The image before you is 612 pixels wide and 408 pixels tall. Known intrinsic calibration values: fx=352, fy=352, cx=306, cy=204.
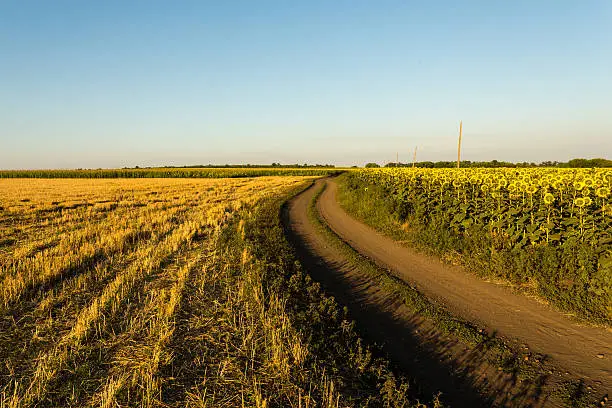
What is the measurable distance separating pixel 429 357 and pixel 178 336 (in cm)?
351

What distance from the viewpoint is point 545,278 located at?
7098 mm

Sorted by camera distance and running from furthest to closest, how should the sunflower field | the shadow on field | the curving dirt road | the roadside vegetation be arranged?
the sunflower field, the curving dirt road, the shadow on field, the roadside vegetation

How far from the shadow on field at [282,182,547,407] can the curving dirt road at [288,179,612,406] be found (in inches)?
6.3

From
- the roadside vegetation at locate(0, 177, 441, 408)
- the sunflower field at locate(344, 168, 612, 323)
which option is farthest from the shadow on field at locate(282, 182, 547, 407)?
the sunflower field at locate(344, 168, 612, 323)

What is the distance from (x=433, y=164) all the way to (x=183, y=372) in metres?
89.1

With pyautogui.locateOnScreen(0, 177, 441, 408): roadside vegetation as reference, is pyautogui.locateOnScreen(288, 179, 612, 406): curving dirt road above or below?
below

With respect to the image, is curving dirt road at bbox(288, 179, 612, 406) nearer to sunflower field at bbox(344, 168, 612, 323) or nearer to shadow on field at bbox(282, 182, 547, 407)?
shadow on field at bbox(282, 182, 547, 407)

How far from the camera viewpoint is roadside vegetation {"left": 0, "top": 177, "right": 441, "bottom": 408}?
376cm

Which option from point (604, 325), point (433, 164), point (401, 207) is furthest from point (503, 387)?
point (433, 164)

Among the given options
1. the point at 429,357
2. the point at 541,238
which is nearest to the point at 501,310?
the point at 429,357

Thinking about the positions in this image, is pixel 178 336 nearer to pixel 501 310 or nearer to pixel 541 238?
pixel 501 310

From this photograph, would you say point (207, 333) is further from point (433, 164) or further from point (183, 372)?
point (433, 164)

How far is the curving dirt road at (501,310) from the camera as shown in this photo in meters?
4.75

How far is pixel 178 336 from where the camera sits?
4996mm
